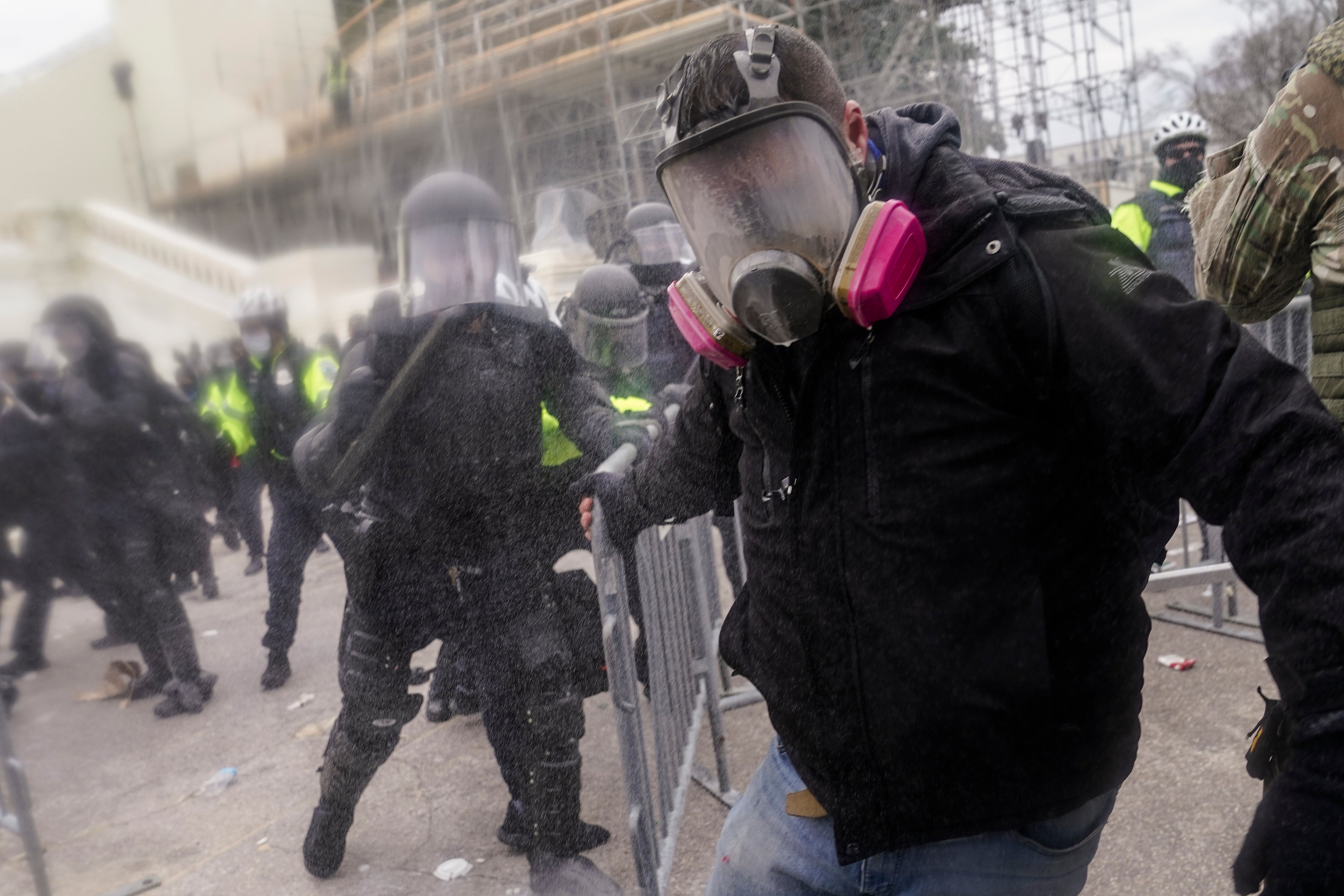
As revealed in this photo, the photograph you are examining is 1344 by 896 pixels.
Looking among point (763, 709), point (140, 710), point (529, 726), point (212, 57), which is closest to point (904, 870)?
point (529, 726)

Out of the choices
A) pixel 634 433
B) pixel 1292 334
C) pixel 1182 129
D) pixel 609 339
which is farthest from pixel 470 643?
pixel 1182 129

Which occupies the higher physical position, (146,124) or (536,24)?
(536,24)

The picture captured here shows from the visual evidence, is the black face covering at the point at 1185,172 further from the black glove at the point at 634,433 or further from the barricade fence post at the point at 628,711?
the barricade fence post at the point at 628,711

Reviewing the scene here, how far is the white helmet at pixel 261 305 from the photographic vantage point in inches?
82.2

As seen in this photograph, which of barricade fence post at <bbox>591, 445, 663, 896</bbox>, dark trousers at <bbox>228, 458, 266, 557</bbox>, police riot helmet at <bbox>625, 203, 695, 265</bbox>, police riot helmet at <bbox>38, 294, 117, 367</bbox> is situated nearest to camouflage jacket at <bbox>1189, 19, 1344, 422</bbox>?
barricade fence post at <bbox>591, 445, 663, 896</bbox>

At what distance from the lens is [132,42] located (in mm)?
1794

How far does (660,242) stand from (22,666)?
3080mm

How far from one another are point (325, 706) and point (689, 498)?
9.39 ft

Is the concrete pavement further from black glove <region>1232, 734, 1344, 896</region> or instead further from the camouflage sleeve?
black glove <region>1232, 734, 1344, 896</region>

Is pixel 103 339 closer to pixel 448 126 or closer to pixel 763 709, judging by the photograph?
pixel 448 126

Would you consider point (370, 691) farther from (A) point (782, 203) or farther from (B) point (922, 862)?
(A) point (782, 203)

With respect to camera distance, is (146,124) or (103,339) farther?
(103,339)

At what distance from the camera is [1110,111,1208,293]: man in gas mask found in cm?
440

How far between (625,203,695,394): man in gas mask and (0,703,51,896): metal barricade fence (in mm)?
2502
